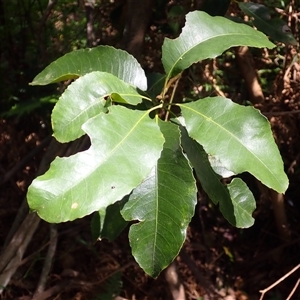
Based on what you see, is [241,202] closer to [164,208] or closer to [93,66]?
[164,208]

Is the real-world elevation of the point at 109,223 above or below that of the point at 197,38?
below

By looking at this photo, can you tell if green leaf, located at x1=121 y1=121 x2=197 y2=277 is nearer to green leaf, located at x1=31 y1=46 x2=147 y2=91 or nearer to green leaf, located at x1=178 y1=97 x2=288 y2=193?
green leaf, located at x1=178 y1=97 x2=288 y2=193

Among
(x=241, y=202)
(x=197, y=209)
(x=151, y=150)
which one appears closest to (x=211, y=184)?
(x=241, y=202)

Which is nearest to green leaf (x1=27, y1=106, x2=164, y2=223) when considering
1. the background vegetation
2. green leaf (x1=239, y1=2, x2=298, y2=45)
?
green leaf (x1=239, y1=2, x2=298, y2=45)

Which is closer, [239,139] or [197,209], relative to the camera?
[239,139]

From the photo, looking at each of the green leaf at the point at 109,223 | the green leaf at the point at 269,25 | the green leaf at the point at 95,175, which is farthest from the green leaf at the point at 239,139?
the green leaf at the point at 269,25
